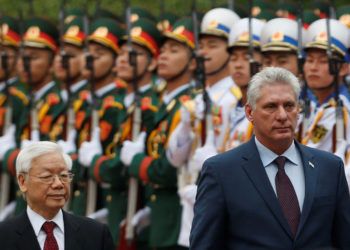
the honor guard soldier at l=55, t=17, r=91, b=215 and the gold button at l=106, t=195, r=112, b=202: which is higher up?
the honor guard soldier at l=55, t=17, r=91, b=215

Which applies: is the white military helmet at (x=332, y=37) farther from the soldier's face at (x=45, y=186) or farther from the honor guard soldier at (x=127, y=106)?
the soldier's face at (x=45, y=186)

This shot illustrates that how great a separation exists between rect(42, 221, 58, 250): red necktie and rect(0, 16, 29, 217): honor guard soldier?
318 inches

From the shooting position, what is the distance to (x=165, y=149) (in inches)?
547

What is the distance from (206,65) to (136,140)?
133cm

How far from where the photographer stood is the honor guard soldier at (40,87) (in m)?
16.9

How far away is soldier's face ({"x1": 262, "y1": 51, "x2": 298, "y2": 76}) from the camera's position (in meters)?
12.8

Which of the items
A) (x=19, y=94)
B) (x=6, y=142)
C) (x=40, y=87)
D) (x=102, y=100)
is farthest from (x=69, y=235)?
(x=19, y=94)

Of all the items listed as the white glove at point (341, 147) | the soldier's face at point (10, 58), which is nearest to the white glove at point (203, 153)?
the white glove at point (341, 147)

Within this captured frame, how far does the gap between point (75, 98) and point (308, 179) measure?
29.0 feet

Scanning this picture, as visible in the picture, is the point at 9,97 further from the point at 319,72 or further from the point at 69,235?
the point at 69,235

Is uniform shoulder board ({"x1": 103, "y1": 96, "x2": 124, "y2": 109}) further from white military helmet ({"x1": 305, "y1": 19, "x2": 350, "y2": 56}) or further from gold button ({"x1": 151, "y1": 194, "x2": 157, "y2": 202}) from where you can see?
white military helmet ({"x1": 305, "y1": 19, "x2": 350, "y2": 56})

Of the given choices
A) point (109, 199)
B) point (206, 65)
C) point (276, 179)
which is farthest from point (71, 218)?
point (109, 199)

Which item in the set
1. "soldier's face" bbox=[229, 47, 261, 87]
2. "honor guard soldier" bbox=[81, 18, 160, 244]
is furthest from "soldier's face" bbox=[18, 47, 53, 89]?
"soldier's face" bbox=[229, 47, 261, 87]

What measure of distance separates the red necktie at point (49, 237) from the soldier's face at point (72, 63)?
8.16 meters
